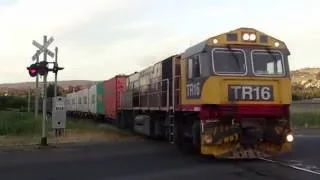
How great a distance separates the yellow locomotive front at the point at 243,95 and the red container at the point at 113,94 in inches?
713

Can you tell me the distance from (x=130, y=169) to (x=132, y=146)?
8124 millimetres

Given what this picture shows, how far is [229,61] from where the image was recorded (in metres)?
18.0

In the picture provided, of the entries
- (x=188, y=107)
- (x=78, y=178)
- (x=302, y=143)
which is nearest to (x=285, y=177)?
(x=78, y=178)

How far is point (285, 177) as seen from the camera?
13758mm

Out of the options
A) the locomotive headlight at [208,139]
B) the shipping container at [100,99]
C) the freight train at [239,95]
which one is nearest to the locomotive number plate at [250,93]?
the freight train at [239,95]

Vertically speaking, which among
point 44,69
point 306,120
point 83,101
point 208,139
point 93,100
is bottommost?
point 208,139

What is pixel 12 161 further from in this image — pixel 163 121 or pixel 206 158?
pixel 163 121

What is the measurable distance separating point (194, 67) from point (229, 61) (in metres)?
1.28

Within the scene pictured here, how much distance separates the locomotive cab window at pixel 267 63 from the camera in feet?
59.2

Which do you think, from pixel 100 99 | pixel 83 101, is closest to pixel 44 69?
pixel 100 99

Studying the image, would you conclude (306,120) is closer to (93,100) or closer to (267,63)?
(93,100)

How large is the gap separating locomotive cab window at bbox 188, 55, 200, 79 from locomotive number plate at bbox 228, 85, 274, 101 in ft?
4.22

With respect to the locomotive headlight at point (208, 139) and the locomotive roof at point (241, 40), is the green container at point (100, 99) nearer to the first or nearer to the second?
the locomotive roof at point (241, 40)

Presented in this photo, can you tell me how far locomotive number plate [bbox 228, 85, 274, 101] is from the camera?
17609 mm
